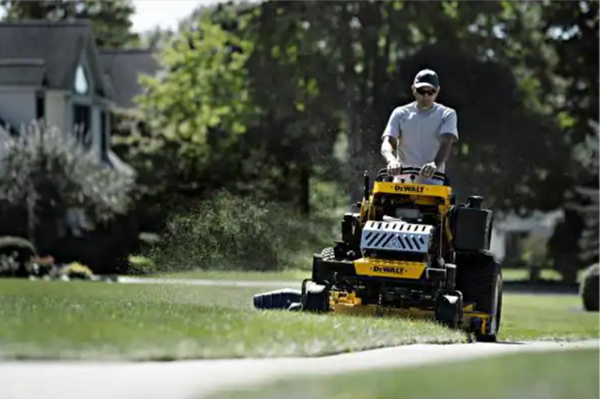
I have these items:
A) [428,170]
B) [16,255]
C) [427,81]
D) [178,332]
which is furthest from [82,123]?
[178,332]

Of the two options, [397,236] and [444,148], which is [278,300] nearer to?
[397,236]

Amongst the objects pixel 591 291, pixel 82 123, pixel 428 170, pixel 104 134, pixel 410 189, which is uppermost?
pixel 82 123

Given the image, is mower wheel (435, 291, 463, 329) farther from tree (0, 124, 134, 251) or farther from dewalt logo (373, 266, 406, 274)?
tree (0, 124, 134, 251)

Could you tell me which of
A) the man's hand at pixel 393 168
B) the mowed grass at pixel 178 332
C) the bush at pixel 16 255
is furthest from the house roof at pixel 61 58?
the mowed grass at pixel 178 332

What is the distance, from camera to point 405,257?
557 inches

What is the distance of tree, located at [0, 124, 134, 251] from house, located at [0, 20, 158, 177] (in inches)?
32.0

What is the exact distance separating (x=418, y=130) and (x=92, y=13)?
1394 inches

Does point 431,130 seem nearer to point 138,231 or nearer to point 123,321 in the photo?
point 123,321

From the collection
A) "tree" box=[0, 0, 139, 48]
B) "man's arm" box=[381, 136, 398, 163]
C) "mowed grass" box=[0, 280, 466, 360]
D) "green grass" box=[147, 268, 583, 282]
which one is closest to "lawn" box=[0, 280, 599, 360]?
"mowed grass" box=[0, 280, 466, 360]

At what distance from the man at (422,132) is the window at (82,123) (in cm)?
2846

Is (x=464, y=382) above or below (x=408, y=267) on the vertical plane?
below

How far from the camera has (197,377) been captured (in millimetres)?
8594

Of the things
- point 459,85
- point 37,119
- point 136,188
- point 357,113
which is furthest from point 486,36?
point 37,119

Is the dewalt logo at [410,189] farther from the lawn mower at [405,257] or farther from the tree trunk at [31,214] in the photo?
the tree trunk at [31,214]
